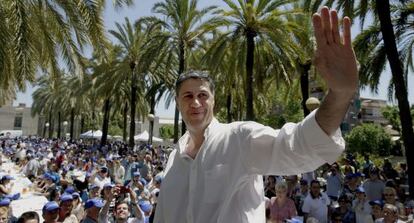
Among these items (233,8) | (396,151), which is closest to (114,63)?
(233,8)

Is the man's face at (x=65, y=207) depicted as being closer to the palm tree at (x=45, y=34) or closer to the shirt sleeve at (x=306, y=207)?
the palm tree at (x=45, y=34)

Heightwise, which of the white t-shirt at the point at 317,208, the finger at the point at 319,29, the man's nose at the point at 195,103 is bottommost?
the white t-shirt at the point at 317,208

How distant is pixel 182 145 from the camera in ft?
6.16

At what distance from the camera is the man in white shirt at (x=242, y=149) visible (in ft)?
4.05

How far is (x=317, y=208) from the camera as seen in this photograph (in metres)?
7.33

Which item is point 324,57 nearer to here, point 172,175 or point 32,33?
point 172,175

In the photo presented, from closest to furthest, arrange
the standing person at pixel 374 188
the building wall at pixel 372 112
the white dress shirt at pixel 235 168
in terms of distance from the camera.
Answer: the white dress shirt at pixel 235 168 → the standing person at pixel 374 188 → the building wall at pixel 372 112

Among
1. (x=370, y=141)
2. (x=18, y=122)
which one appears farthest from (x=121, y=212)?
(x=18, y=122)

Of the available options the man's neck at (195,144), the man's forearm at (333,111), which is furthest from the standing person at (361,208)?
the man's forearm at (333,111)

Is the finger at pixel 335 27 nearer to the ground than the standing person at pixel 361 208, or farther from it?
farther from it

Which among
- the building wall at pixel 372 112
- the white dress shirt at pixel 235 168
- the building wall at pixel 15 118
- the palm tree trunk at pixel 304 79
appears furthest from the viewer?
the building wall at pixel 15 118

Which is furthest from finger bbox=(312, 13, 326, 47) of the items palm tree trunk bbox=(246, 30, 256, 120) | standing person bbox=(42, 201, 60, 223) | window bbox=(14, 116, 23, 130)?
window bbox=(14, 116, 23, 130)

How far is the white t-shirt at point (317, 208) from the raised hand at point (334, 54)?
21.6 ft

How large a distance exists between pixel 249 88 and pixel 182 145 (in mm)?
12418
